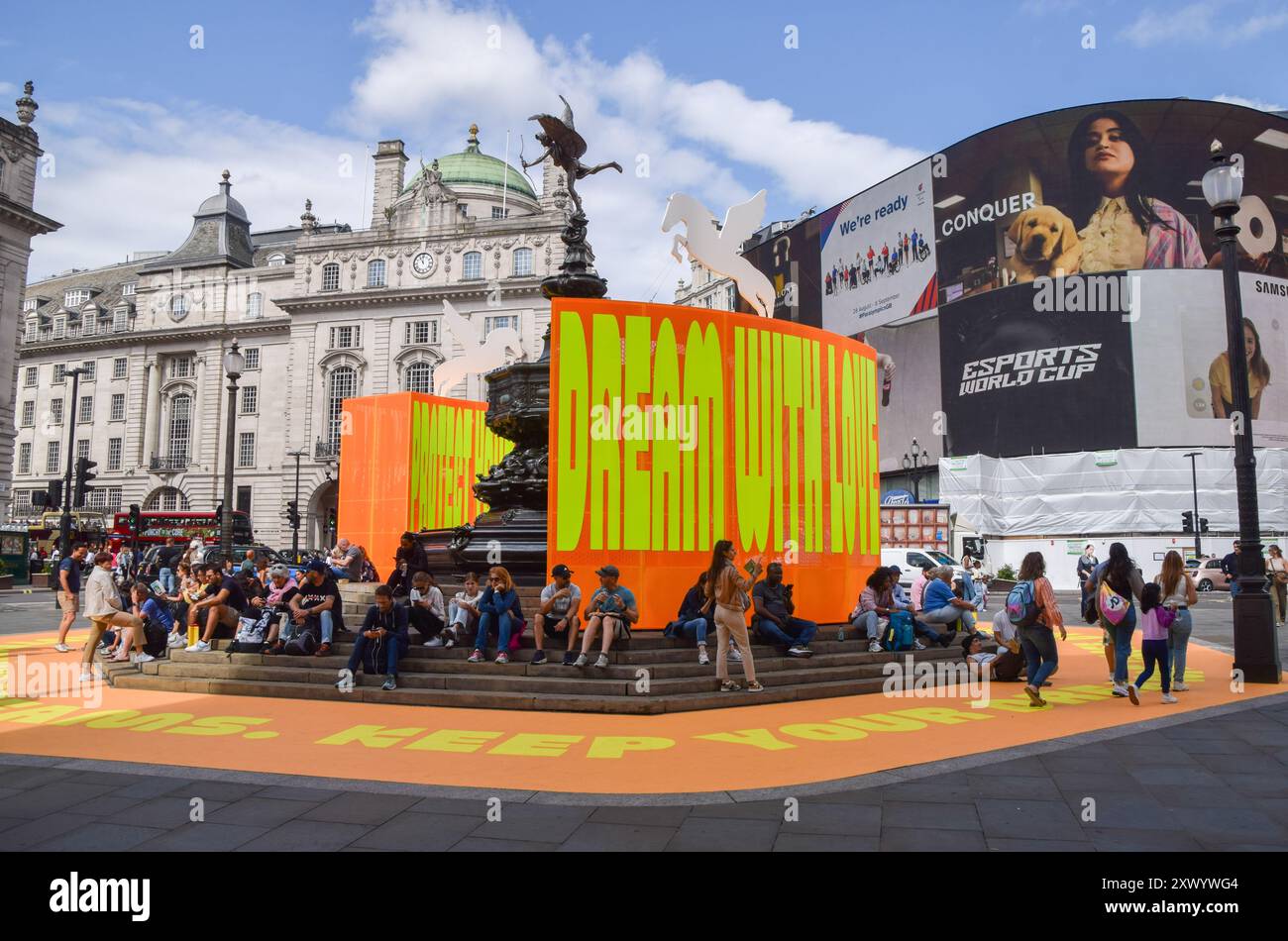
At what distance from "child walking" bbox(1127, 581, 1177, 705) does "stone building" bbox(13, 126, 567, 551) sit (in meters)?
42.3

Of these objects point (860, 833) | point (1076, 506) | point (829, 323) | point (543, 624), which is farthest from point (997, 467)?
point (860, 833)

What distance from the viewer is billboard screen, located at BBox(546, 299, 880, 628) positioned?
10406 millimetres

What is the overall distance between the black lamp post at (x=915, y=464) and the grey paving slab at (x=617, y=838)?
127 ft

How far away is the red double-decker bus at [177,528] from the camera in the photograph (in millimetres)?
38812

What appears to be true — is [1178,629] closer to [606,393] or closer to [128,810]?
[606,393]

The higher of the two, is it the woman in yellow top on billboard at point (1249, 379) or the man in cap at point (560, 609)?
the woman in yellow top on billboard at point (1249, 379)

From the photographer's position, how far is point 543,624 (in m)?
9.87

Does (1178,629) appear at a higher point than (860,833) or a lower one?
higher

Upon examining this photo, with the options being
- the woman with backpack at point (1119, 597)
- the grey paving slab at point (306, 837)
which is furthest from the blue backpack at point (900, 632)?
the grey paving slab at point (306, 837)

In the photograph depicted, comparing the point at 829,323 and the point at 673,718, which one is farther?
the point at 829,323

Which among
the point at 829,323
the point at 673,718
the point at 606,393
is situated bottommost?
the point at 673,718

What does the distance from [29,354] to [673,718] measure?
76639 mm

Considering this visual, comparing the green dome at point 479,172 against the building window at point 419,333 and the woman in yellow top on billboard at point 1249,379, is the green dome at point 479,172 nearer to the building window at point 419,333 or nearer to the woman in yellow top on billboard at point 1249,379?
the building window at point 419,333
